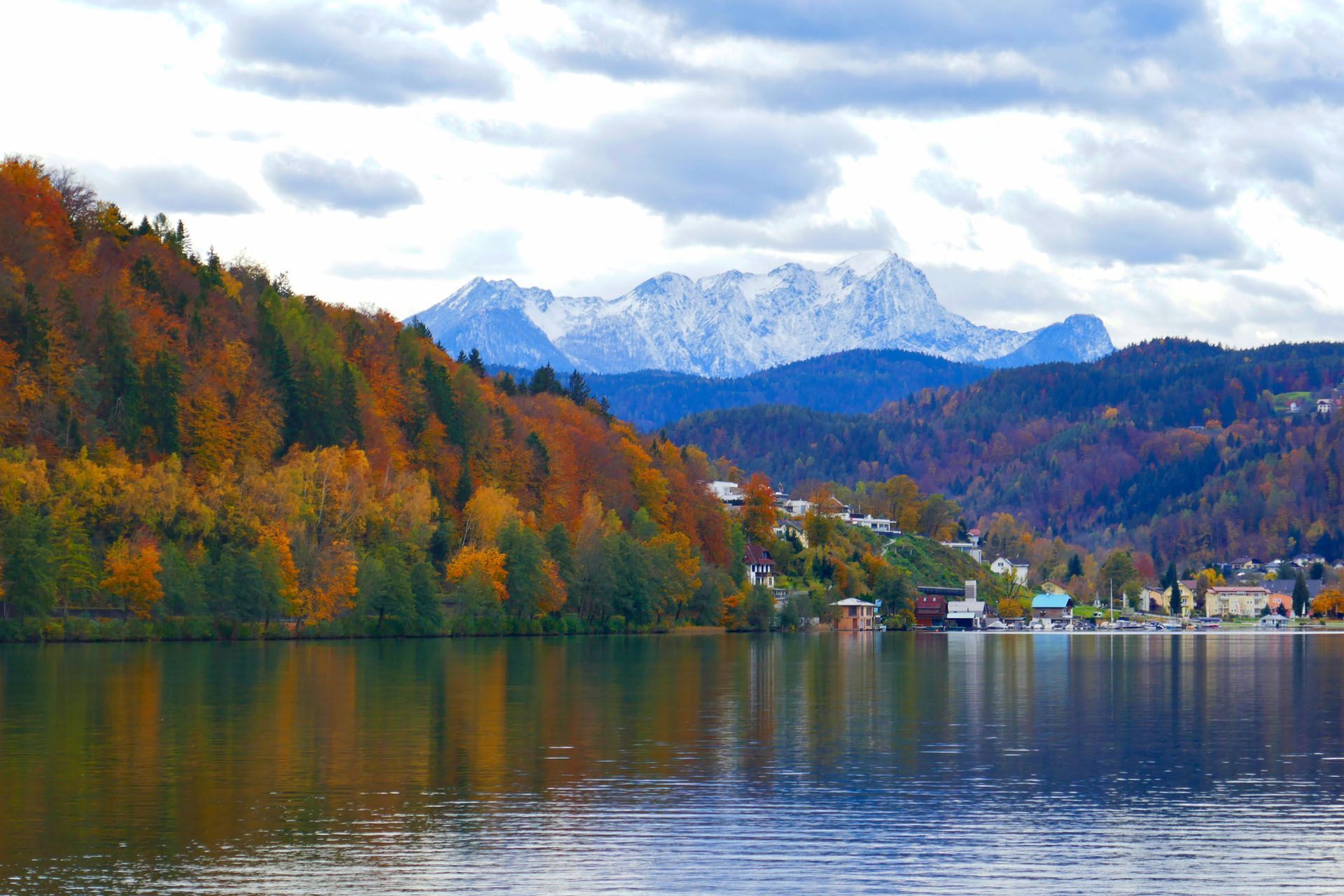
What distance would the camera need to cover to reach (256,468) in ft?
386

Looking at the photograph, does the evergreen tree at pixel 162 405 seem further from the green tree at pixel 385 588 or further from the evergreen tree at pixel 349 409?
the evergreen tree at pixel 349 409

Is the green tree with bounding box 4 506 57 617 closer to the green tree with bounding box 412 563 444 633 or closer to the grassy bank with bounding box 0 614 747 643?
the grassy bank with bounding box 0 614 747 643

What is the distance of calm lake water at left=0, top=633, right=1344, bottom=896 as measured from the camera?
27781mm

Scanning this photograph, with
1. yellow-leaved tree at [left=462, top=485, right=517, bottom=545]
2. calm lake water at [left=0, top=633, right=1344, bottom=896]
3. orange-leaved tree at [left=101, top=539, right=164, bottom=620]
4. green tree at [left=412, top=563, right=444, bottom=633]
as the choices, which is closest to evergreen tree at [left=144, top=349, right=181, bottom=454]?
orange-leaved tree at [left=101, top=539, right=164, bottom=620]

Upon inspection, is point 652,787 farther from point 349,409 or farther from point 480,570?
point 349,409

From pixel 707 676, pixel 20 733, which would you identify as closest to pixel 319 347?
pixel 707 676

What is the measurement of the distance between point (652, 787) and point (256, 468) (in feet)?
283

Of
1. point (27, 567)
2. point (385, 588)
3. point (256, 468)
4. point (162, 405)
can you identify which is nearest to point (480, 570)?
point (385, 588)

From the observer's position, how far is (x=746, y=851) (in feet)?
96.5

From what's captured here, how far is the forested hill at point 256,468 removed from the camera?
106625mm

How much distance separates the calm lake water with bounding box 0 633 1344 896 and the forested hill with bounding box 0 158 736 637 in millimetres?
34780

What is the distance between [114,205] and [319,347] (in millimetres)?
22470

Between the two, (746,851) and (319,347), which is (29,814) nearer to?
(746,851)

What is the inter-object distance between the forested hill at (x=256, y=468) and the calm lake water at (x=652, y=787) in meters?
34.8
